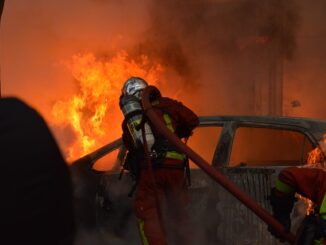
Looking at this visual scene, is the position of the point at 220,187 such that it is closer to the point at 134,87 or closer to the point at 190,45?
the point at 134,87

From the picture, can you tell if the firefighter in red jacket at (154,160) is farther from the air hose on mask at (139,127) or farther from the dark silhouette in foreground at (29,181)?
the dark silhouette in foreground at (29,181)

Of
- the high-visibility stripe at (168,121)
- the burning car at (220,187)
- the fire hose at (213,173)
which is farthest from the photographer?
the burning car at (220,187)

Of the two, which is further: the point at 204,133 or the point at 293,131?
the point at 204,133

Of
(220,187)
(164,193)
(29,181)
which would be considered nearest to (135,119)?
(164,193)

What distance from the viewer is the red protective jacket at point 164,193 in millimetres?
4422

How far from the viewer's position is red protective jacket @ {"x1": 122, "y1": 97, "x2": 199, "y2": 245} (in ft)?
14.5

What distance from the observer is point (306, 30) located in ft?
33.5

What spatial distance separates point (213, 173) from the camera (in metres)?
3.62

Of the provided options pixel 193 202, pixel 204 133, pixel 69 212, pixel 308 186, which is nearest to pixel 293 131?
pixel 193 202

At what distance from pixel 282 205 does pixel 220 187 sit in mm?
2196

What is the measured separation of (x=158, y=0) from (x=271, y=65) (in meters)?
2.23

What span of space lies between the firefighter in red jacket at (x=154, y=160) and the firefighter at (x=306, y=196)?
1554 millimetres

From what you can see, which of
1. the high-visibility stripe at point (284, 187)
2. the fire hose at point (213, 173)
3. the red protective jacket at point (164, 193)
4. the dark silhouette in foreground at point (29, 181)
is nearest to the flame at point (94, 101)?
the red protective jacket at point (164, 193)

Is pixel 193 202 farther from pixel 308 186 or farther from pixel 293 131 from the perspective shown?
pixel 308 186
